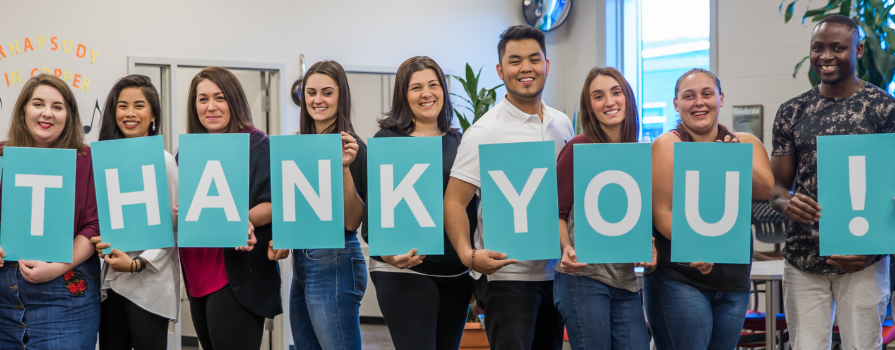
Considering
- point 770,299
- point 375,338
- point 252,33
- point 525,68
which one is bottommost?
point 375,338

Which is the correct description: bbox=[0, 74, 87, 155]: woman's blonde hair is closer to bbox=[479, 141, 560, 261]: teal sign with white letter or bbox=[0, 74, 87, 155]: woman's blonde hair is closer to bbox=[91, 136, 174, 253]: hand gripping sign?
bbox=[91, 136, 174, 253]: hand gripping sign

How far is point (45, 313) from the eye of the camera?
2076 millimetres

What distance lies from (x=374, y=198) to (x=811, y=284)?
1443mm

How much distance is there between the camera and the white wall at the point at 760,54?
4359 mm

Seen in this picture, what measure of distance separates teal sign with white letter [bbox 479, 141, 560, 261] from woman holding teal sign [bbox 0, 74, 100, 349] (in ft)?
3.85

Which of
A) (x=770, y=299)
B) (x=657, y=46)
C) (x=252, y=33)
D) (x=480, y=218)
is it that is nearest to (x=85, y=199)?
(x=480, y=218)

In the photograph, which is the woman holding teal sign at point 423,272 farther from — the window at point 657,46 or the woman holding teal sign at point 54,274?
the window at point 657,46

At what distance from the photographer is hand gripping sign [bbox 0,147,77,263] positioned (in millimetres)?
2088

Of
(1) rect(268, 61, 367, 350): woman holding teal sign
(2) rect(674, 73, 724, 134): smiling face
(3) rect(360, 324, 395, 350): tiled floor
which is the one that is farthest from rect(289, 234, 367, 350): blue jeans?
(3) rect(360, 324, 395, 350): tiled floor

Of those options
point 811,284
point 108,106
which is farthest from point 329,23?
point 811,284

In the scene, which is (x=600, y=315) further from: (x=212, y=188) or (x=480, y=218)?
(x=212, y=188)

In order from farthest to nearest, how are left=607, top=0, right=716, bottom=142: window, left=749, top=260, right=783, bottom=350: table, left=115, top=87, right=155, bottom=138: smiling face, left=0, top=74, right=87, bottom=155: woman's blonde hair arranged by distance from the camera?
left=607, top=0, right=716, bottom=142: window, left=749, top=260, right=783, bottom=350: table, left=115, top=87, right=155, bottom=138: smiling face, left=0, top=74, right=87, bottom=155: woman's blonde hair

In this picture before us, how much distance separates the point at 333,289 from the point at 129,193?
2.13 ft

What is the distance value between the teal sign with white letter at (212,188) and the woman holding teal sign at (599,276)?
2.97ft
